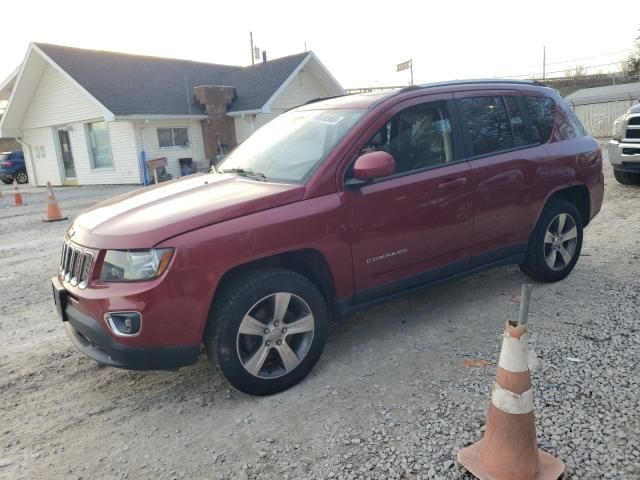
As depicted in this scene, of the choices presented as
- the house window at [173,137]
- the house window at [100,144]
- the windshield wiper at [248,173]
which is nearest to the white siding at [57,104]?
the house window at [100,144]

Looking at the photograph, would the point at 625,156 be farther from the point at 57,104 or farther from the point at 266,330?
the point at 57,104

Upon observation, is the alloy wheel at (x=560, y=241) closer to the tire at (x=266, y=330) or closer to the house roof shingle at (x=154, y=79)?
the tire at (x=266, y=330)

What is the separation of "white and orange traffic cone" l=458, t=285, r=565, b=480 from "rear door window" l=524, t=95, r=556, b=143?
9.52ft

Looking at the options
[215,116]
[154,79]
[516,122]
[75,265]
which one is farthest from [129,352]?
[154,79]

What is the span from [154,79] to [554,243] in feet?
66.1

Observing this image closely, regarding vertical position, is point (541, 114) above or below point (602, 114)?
above

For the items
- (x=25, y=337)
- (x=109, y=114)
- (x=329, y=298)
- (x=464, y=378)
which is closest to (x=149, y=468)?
(x=329, y=298)

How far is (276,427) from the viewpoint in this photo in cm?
296

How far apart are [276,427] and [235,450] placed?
0.94 ft

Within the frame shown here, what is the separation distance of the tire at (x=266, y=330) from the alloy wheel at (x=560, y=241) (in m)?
2.61

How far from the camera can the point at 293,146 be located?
393cm

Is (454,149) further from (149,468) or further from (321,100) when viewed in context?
(149,468)

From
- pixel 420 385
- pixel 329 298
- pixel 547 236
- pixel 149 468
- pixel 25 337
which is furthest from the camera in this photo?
pixel 547 236

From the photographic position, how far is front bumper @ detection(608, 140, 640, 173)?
31.3ft
